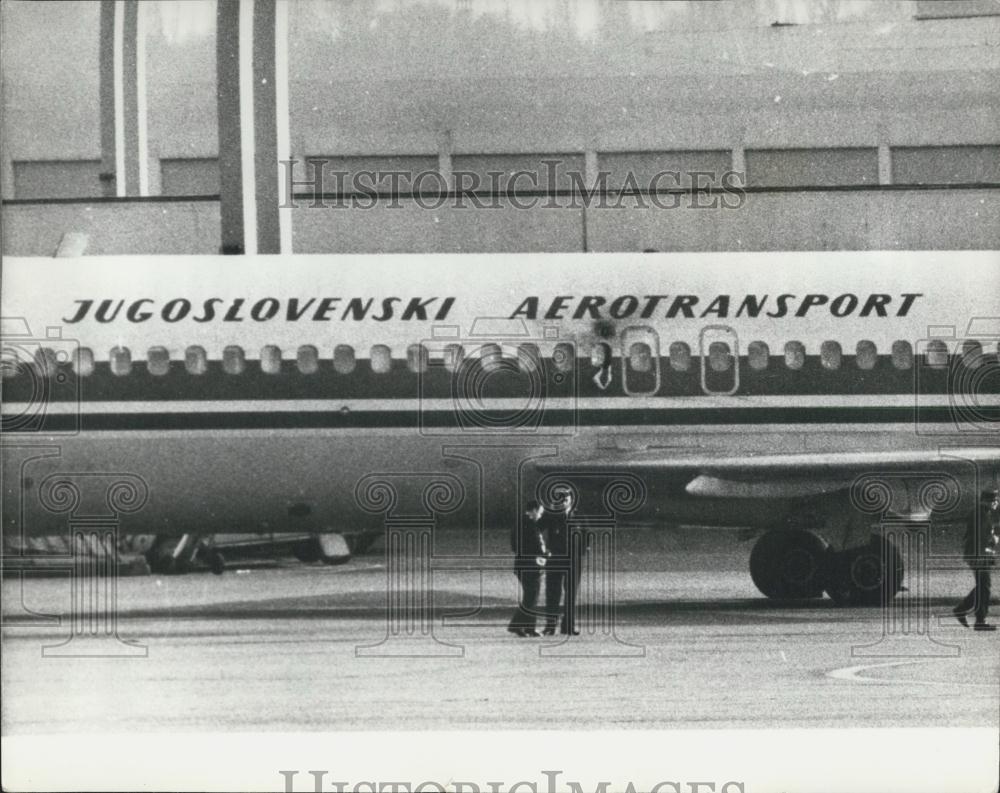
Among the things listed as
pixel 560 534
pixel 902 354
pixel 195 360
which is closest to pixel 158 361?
pixel 195 360

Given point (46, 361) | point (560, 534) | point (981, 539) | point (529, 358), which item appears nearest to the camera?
point (46, 361)

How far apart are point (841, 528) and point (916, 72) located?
407 centimetres

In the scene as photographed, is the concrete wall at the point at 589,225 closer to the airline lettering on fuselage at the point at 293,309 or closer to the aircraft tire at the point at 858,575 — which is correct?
the airline lettering on fuselage at the point at 293,309

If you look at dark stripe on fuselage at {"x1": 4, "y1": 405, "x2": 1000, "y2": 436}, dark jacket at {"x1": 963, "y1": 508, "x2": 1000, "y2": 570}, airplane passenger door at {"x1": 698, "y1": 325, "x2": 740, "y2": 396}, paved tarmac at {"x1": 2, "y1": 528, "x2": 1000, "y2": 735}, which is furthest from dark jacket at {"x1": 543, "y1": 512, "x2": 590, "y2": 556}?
dark jacket at {"x1": 963, "y1": 508, "x2": 1000, "y2": 570}

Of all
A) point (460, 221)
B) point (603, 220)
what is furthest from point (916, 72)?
point (460, 221)

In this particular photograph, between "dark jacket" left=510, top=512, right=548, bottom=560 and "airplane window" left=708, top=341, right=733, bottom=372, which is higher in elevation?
"airplane window" left=708, top=341, right=733, bottom=372

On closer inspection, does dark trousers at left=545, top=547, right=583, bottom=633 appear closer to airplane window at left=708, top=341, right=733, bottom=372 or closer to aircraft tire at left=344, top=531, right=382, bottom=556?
aircraft tire at left=344, top=531, right=382, bottom=556

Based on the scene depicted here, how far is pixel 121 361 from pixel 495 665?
3955 millimetres

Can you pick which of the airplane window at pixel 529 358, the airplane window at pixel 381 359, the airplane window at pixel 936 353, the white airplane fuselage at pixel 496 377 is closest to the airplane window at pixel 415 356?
the white airplane fuselage at pixel 496 377

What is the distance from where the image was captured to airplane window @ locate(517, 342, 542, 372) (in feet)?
40.6

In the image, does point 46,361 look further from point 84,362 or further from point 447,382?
point 447,382

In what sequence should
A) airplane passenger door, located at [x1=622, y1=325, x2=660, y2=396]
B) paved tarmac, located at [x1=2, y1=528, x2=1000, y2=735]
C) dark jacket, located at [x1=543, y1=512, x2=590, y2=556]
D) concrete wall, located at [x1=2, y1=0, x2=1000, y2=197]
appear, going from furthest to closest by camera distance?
airplane passenger door, located at [x1=622, y1=325, x2=660, y2=396]
dark jacket, located at [x1=543, y1=512, x2=590, y2=556]
concrete wall, located at [x1=2, y1=0, x2=1000, y2=197]
paved tarmac, located at [x1=2, y1=528, x2=1000, y2=735]

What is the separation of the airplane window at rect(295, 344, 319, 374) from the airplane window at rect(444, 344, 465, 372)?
40.7 inches

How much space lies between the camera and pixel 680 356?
13.4 meters
